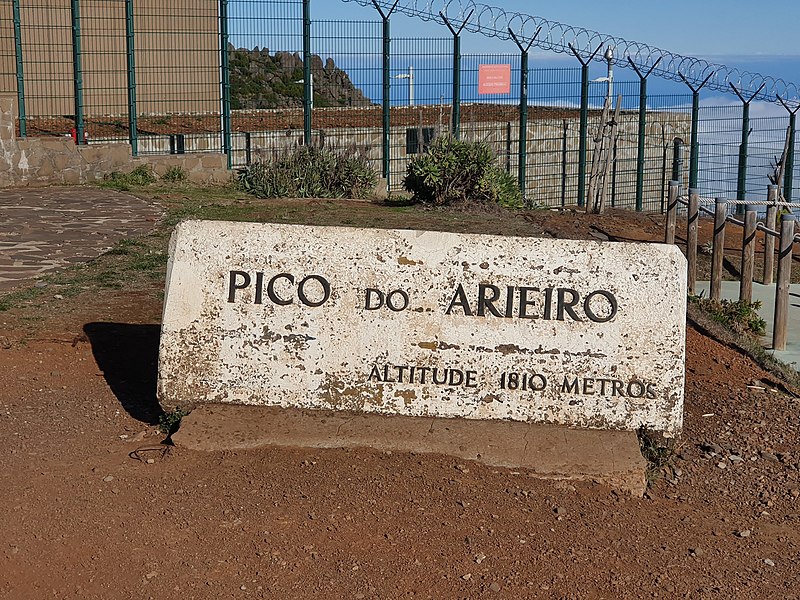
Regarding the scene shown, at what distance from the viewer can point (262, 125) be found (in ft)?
65.2

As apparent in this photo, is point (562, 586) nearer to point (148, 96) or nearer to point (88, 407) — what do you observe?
point (88, 407)

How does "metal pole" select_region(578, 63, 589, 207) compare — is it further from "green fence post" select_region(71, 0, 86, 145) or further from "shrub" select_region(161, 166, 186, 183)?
"green fence post" select_region(71, 0, 86, 145)

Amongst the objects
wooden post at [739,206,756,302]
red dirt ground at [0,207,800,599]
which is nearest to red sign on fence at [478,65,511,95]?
wooden post at [739,206,756,302]

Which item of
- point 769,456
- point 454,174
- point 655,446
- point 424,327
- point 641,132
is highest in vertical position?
point 641,132

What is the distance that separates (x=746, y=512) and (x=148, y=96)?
15.5m

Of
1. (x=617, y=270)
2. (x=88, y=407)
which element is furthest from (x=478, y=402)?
(x=88, y=407)

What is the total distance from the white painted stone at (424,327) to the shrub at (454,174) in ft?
30.7

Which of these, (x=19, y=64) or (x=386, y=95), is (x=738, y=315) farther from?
(x=19, y=64)

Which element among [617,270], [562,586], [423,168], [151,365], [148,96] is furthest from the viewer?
[148,96]

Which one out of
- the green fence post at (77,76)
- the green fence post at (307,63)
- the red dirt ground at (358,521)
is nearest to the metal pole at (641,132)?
the green fence post at (307,63)

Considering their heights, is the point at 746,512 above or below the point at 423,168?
below

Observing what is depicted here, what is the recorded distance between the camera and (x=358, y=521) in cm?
435

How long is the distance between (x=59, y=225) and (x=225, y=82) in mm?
6135

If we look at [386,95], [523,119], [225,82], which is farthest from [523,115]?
[225,82]
